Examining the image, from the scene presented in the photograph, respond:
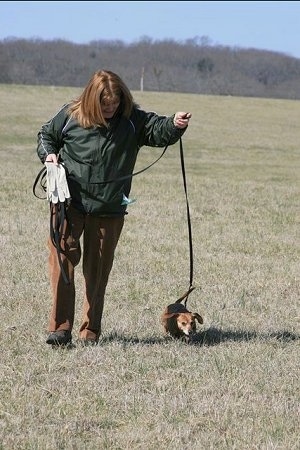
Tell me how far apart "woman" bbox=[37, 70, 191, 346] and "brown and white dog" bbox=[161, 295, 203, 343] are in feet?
Answer: 1.85

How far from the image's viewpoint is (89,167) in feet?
17.6

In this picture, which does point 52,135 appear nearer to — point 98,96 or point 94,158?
point 94,158

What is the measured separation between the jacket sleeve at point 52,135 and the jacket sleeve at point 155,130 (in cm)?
47

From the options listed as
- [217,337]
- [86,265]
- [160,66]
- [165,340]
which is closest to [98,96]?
[86,265]

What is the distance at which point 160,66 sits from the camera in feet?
325

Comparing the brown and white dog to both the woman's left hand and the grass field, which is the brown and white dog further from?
the woman's left hand

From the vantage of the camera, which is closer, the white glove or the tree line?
the white glove

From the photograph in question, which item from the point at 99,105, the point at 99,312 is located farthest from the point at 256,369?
the point at 99,105

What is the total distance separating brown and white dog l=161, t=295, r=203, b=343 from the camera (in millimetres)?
5738

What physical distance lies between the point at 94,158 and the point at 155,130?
0.45 meters

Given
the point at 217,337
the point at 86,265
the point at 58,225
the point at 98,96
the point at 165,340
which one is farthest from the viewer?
the point at 217,337

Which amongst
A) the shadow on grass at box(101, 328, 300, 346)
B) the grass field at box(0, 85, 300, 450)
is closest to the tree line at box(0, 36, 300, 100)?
the grass field at box(0, 85, 300, 450)

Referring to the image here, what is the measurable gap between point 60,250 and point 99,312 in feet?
1.76

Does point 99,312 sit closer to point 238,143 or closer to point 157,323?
point 157,323
